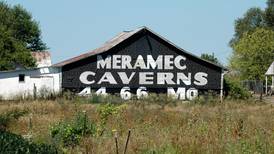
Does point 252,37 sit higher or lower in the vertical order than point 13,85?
higher

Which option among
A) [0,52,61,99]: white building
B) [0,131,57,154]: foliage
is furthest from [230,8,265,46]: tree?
[0,131,57,154]: foliage

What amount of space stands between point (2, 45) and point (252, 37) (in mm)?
37076

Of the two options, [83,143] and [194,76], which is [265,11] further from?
[83,143]

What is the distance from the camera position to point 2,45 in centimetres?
7650

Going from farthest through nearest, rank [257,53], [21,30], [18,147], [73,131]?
[21,30] → [257,53] → [73,131] → [18,147]

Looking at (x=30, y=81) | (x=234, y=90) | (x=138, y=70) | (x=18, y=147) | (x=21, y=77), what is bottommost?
(x=18, y=147)

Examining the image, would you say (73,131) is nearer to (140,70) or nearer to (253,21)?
(140,70)

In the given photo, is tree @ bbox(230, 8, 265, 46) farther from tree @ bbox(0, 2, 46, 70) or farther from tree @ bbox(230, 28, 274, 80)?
tree @ bbox(0, 2, 46, 70)

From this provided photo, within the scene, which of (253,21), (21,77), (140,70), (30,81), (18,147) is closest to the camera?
(18,147)

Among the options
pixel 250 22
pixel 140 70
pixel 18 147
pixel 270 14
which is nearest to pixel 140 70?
pixel 140 70

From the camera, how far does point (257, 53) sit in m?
93.4

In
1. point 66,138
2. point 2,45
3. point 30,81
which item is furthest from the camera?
point 2,45

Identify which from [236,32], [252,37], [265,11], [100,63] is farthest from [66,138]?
[236,32]

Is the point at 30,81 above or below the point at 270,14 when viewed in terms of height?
below
